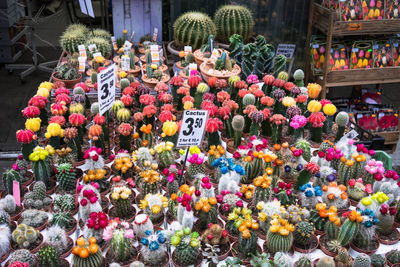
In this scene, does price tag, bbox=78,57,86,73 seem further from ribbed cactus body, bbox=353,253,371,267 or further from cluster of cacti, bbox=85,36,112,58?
ribbed cactus body, bbox=353,253,371,267

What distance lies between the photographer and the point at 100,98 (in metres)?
3.18

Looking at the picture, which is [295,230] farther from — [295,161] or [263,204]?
[295,161]

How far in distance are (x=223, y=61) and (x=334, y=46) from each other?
168cm

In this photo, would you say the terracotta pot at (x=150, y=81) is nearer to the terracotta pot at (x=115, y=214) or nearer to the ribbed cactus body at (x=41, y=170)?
the ribbed cactus body at (x=41, y=170)

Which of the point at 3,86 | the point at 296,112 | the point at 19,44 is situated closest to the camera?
the point at 296,112

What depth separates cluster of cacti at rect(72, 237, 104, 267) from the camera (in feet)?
7.40

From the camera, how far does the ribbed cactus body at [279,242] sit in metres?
2.47

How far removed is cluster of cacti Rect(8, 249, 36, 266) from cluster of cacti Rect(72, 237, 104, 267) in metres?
0.27

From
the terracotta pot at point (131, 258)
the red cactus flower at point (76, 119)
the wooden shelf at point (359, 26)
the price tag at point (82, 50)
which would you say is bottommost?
the terracotta pot at point (131, 258)

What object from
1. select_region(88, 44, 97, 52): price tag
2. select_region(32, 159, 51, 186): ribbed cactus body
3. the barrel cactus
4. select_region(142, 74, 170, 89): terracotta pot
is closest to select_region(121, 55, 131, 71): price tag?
select_region(142, 74, 170, 89): terracotta pot

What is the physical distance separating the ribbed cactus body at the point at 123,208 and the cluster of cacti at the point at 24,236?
53cm

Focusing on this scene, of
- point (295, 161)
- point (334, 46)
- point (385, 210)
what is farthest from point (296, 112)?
point (334, 46)

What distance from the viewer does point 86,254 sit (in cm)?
226

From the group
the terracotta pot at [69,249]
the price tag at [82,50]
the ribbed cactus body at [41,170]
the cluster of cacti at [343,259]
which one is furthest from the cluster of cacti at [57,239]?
the price tag at [82,50]
